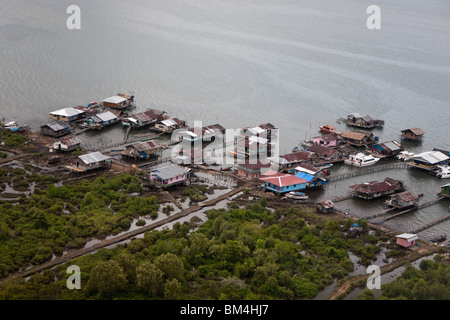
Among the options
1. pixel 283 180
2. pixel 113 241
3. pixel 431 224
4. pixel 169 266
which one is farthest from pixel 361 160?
pixel 169 266

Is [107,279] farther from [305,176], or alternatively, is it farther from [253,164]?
[305,176]

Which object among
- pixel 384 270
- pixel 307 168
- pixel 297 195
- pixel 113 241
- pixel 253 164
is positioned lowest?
pixel 384 270

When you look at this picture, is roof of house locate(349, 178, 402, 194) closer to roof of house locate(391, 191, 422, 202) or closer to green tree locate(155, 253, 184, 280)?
roof of house locate(391, 191, 422, 202)

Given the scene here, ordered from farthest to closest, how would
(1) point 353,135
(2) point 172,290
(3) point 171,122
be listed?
(1) point 353,135
(3) point 171,122
(2) point 172,290

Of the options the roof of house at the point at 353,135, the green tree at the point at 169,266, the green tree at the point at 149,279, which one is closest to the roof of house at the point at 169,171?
the green tree at the point at 169,266

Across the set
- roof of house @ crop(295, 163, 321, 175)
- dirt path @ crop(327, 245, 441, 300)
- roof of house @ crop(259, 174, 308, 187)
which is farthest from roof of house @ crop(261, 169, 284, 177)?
dirt path @ crop(327, 245, 441, 300)

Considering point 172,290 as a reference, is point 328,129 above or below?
above

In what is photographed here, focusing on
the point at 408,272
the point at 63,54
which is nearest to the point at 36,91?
the point at 63,54
